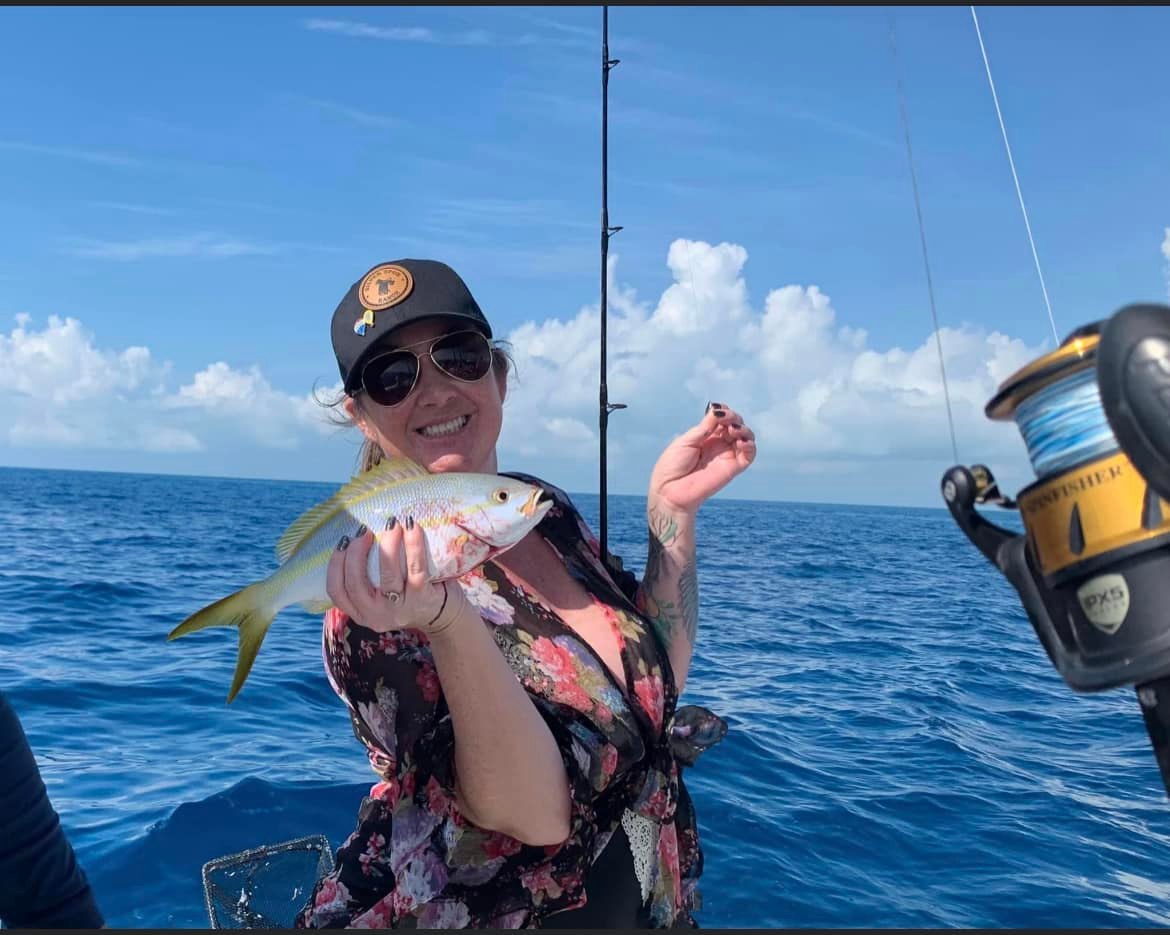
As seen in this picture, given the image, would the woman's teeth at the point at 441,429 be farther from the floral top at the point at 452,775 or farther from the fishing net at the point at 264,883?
the fishing net at the point at 264,883

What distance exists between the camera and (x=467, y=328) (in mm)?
2742

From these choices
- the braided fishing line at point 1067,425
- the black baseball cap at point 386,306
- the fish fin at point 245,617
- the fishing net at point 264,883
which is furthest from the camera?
the fishing net at point 264,883

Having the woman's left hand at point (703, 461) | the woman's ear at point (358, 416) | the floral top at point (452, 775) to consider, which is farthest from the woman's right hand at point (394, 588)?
the woman's left hand at point (703, 461)

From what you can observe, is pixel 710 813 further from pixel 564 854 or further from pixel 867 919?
pixel 564 854

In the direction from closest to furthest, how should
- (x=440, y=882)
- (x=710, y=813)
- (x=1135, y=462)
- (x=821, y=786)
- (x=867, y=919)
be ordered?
1. (x=1135, y=462)
2. (x=440, y=882)
3. (x=867, y=919)
4. (x=710, y=813)
5. (x=821, y=786)

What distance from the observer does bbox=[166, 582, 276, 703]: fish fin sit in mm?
2229

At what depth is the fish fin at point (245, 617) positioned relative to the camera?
7.31 feet

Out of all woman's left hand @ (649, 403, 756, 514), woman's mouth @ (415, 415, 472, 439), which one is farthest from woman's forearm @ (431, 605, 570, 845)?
woman's left hand @ (649, 403, 756, 514)

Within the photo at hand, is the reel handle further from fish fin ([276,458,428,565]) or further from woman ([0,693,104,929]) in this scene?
woman ([0,693,104,929])

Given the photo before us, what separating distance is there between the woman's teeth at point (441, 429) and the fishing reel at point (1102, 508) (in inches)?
66.3

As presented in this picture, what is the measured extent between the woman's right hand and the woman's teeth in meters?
0.76

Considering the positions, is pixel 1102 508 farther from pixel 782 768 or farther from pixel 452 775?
pixel 782 768

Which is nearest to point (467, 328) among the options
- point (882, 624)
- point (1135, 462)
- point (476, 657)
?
point (476, 657)

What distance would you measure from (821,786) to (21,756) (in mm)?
5953
